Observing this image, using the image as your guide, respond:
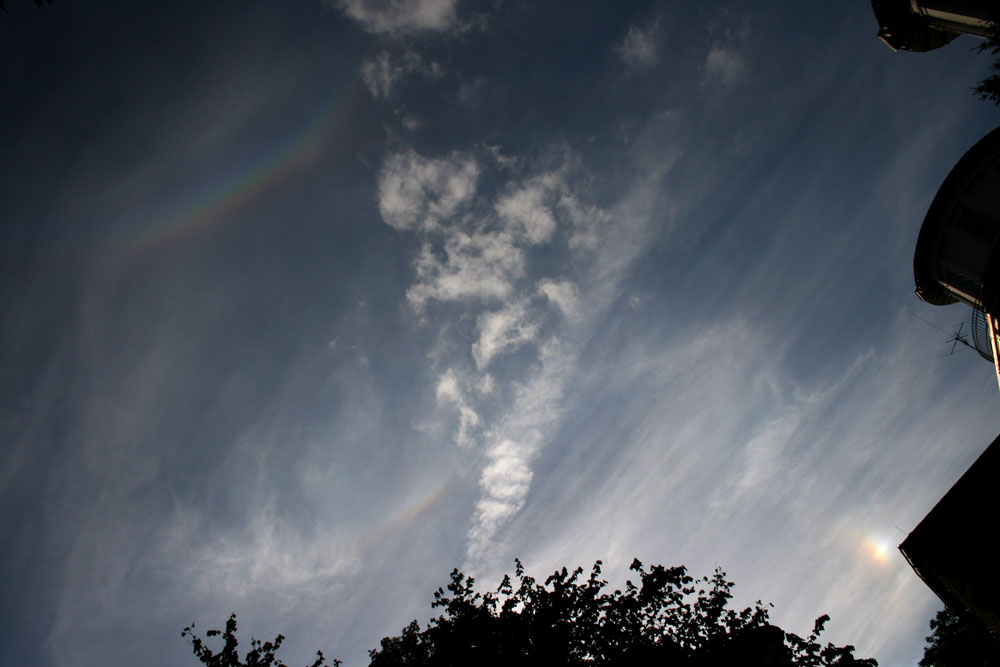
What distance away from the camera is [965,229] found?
1869cm

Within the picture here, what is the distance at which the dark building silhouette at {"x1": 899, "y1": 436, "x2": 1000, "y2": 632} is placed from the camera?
920 cm

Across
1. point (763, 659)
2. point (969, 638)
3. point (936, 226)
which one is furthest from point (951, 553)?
point (969, 638)

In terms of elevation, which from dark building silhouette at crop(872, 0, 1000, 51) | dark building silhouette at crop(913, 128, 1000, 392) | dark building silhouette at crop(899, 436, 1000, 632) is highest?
dark building silhouette at crop(872, 0, 1000, 51)

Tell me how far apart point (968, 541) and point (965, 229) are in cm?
1633

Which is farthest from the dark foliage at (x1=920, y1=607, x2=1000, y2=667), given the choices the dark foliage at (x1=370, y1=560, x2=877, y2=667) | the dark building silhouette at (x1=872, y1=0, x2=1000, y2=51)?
the dark building silhouette at (x1=872, y1=0, x2=1000, y2=51)

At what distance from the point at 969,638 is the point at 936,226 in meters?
23.1

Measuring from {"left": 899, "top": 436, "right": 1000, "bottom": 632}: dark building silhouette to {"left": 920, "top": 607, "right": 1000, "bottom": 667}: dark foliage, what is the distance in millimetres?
19600

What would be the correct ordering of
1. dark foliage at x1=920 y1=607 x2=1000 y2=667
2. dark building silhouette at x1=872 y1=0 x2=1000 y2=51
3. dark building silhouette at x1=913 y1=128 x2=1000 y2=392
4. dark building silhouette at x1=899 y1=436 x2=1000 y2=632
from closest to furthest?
dark building silhouette at x1=899 y1=436 x2=1000 y2=632 → dark building silhouette at x1=872 y1=0 x2=1000 y2=51 → dark building silhouette at x1=913 y1=128 x2=1000 y2=392 → dark foliage at x1=920 y1=607 x2=1000 y2=667

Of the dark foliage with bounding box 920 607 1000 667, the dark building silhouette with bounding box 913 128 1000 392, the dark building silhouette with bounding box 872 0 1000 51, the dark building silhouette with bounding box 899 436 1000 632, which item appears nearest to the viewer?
the dark building silhouette with bounding box 899 436 1000 632

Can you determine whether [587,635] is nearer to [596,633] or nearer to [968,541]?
[596,633]

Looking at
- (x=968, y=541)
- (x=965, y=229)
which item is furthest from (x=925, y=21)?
(x=968, y=541)

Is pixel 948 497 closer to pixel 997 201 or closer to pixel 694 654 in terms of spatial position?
pixel 694 654

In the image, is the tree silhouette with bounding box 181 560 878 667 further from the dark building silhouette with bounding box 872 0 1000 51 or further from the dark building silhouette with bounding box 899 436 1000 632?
the dark building silhouette with bounding box 872 0 1000 51

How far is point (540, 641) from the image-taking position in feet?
56.2
